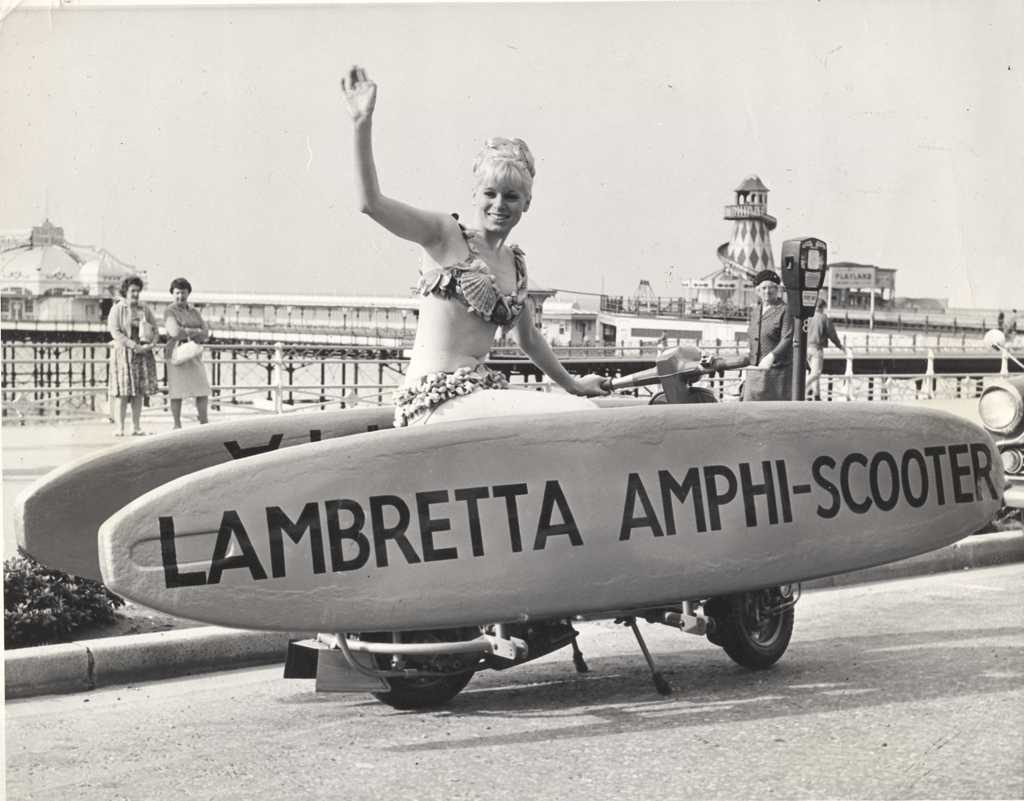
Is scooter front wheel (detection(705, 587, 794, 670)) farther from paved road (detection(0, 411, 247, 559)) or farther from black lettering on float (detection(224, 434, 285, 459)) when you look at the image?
paved road (detection(0, 411, 247, 559))

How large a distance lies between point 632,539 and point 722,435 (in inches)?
19.4

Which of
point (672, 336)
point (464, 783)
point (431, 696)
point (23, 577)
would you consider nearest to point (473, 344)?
point (431, 696)

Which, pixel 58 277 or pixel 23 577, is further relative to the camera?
pixel 58 277

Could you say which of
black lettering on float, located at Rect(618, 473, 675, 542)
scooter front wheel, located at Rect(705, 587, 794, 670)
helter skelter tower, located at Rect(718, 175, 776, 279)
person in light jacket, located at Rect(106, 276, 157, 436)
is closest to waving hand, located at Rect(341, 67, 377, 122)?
black lettering on float, located at Rect(618, 473, 675, 542)

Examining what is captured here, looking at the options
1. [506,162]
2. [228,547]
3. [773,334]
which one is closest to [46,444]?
[773,334]

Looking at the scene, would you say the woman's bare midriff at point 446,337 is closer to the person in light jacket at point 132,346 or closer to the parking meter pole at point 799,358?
the parking meter pole at point 799,358

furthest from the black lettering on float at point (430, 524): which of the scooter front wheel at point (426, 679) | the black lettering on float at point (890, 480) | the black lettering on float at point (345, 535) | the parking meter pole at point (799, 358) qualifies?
the parking meter pole at point (799, 358)

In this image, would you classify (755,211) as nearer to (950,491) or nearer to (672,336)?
(672,336)

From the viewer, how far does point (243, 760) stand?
424 centimetres

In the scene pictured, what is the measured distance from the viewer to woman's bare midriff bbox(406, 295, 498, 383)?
485 cm

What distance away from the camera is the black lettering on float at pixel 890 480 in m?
5.05

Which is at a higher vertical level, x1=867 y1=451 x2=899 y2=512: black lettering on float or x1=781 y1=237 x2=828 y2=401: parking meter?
x1=781 y1=237 x2=828 y2=401: parking meter

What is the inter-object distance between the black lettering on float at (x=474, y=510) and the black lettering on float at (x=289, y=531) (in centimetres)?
44

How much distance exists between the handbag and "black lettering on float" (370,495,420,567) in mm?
7204
